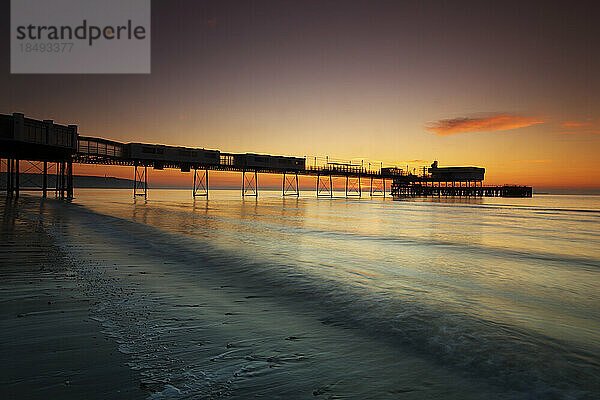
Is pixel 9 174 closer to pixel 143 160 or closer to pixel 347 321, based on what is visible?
pixel 143 160

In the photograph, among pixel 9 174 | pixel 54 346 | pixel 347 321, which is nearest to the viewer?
pixel 54 346

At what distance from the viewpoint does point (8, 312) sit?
16.2ft

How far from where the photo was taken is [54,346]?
390cm

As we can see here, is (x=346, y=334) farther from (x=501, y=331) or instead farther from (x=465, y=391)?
(x=501, y=331)

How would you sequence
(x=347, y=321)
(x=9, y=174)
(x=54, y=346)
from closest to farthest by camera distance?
(x=54, y=346)
(x=347, y=321)
(x=9, y=174)

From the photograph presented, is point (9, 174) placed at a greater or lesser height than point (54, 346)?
greater

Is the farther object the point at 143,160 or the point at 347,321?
the point at 143,160

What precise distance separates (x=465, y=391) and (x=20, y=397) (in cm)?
376

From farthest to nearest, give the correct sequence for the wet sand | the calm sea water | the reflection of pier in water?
1. the reflection of pier in water
2. the calm sea water
3. the wet sand

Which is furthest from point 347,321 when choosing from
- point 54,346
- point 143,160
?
point 143,160

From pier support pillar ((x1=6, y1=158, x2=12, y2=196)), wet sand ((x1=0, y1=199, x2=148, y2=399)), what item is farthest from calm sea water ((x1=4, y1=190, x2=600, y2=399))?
pier support pillar ((x1=6, y1=158, x2=12, y2=196))

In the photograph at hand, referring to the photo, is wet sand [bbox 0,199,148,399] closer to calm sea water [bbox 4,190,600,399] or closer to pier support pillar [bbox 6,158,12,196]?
calm sea water [bbox 4,190,600,399]

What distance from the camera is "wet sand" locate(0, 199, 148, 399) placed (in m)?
3.06

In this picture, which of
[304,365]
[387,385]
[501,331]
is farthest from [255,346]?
[501,331]
